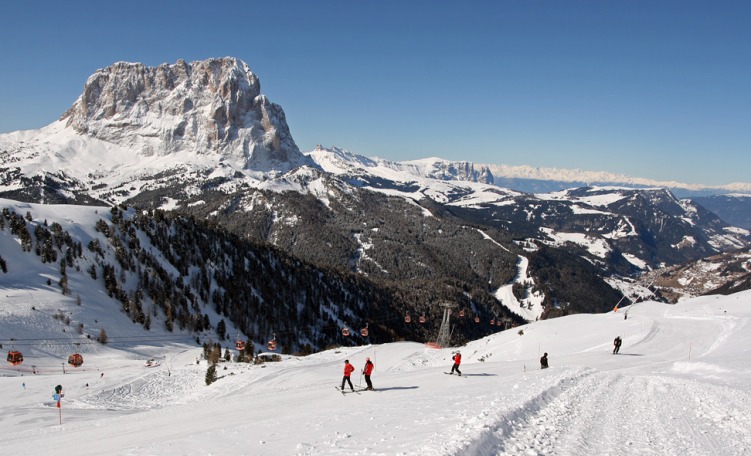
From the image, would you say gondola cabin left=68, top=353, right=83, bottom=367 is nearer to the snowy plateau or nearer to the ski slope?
the ski slope

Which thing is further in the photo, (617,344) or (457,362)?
(617,344)

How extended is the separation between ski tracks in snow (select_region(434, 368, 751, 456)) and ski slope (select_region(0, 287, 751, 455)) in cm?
8

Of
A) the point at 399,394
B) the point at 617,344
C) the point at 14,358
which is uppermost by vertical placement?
the point at 399,394

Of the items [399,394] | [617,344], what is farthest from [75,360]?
[617,344]

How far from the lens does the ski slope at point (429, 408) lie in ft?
55.6

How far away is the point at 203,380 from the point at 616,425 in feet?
137

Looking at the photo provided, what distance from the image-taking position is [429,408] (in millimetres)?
22125

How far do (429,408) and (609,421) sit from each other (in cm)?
790

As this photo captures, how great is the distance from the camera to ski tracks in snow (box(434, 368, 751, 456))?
53.1 ft

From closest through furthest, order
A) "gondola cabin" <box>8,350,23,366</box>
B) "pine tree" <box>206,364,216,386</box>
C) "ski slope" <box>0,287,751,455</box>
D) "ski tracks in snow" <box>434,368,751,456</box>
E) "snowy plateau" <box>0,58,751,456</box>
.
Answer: "ski tracks in snow" <box>434,368,751,456</box> < "ski slope" <box>0,287,751,455</box> < "snowy plateau" <box>0,58,751,456</box> < "gondola cabin" <box>8,350,23,366</box> < "pine tree" <box>206,364,216,386</box>

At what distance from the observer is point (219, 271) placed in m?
113

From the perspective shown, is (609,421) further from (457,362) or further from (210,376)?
(210,376)

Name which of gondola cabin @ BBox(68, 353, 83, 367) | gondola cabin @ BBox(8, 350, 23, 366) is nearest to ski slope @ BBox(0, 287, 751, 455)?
gondola cabin @ BBox(8, 350, 23, 366)

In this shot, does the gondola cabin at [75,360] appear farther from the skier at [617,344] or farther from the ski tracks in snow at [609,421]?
the skier at [617,344]
